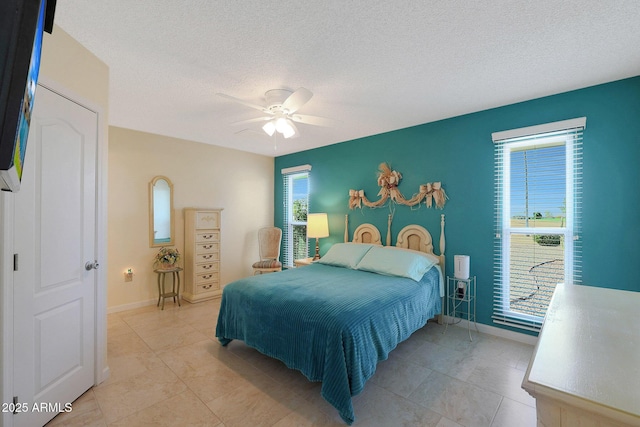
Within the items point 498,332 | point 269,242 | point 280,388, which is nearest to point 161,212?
point 269,242

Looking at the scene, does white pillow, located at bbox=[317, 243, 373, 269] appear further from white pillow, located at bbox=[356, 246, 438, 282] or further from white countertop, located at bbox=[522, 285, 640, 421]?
white countertop, located at bbox=[522, 285, 640, 421]

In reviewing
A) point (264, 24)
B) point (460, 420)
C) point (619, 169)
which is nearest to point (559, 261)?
point (619, 169)

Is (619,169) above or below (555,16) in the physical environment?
below

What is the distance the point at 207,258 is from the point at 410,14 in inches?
159

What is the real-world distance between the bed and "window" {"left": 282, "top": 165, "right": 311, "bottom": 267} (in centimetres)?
190

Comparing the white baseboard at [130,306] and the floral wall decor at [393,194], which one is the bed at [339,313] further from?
the white baseboard at [130,306]

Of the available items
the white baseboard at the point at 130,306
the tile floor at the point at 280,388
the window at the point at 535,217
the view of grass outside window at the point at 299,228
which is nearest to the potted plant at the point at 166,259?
the white baseboard at the point at 130,306

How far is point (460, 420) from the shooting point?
1.85 m

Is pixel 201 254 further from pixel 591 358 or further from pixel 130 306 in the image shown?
pixel 591 358

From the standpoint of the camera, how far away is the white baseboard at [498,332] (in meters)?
2.92

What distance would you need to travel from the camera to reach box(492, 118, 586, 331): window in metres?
2.72

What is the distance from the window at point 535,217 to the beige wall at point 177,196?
3.95 m

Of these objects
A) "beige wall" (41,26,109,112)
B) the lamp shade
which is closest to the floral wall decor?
the lamp shade

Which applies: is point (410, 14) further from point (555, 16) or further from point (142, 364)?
point (142, 364)
